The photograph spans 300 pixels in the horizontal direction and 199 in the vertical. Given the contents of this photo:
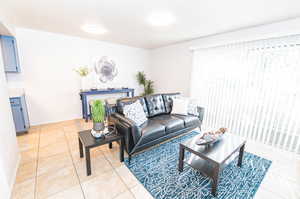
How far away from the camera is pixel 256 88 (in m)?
2.60

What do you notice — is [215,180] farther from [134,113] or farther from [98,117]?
[98,117]

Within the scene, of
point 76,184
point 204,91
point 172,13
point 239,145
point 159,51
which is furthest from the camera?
point 159,51

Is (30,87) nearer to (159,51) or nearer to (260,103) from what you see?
(159,51)

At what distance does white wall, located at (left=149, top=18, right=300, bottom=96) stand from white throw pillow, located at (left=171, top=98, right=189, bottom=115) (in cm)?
97

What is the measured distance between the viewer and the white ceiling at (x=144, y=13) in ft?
5.90

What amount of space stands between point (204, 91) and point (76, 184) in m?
3.27

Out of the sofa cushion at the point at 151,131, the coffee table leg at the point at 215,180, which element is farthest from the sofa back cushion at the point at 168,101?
the coffee table leg at the point at 215,180

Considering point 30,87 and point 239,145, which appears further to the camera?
point 30,87

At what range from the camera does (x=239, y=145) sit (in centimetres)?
180

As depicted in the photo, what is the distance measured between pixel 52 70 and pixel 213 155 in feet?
13.2

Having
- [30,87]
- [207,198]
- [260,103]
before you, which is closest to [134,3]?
[207,198]

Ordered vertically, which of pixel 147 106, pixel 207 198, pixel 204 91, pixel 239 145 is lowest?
pixel 207 198

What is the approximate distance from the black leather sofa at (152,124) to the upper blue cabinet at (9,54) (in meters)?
2.33

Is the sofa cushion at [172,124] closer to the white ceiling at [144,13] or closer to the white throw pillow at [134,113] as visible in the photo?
the white throw pillow at [134,113]
